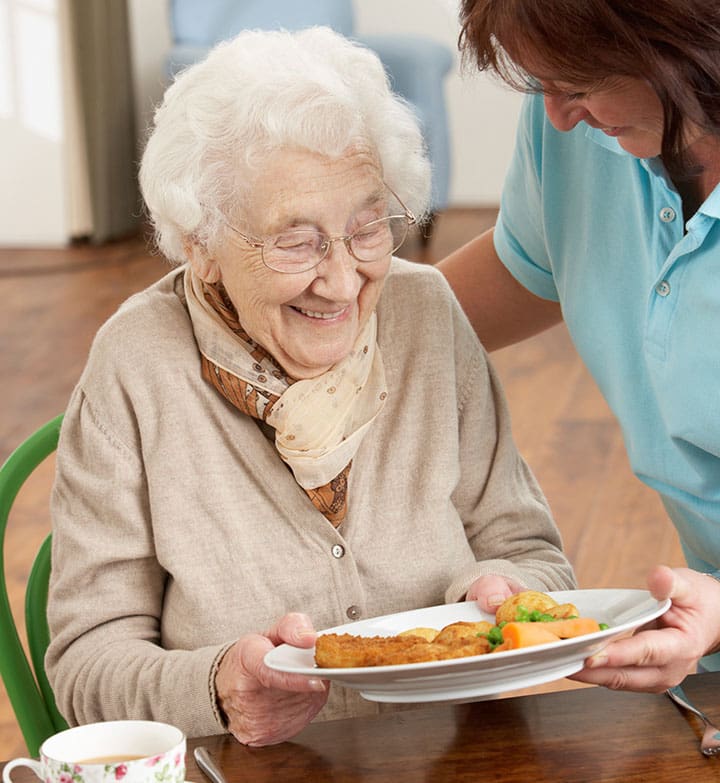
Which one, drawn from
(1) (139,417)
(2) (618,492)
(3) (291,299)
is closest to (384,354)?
(3) (291,299)

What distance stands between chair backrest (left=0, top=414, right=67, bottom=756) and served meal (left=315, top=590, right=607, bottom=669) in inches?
19.5

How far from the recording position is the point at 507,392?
4.66 m

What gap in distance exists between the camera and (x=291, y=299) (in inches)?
55.6

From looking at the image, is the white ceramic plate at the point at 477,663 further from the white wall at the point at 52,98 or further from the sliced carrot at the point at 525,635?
the white wall at the point at 52,98

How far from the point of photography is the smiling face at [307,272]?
4.48ft

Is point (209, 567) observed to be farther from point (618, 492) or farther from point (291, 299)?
point (618, 492)

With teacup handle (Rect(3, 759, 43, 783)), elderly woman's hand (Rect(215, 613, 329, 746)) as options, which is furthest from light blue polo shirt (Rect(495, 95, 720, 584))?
teacup handle (Rect(3, 759, 43, 783))

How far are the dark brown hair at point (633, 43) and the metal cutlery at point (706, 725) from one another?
508mm

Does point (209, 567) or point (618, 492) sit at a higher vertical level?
point (209, 567)

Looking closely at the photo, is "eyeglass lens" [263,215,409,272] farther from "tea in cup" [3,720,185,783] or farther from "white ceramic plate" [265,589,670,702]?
"tea in cup" [3,720,185,783]

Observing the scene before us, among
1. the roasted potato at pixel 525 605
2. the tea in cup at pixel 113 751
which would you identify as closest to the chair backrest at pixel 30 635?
the tea in cup at pixel 113 751

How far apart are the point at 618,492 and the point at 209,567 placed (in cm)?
253

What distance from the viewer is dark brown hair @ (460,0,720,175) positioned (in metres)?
1.10

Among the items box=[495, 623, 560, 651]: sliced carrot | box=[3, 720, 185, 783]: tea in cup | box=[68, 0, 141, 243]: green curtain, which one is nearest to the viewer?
box=[3, 720, 185, 783]: tea in cup
